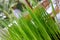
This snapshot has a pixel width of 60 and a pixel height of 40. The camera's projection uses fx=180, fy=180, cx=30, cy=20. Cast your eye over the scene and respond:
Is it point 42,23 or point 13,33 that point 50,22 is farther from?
point 13,33

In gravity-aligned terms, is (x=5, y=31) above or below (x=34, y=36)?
above

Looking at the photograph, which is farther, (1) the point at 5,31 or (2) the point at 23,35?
(1) the point at 5,31

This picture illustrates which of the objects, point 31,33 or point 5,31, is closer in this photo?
point 31,33

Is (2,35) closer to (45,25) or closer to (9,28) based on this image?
(9,28)

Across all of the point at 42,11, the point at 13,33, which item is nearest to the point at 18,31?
the point at 13,33

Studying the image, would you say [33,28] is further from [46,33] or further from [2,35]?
[2,35]

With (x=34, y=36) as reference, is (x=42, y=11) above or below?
above

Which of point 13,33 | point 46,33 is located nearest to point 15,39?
point 13,33

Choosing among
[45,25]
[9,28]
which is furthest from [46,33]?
[9,28]
